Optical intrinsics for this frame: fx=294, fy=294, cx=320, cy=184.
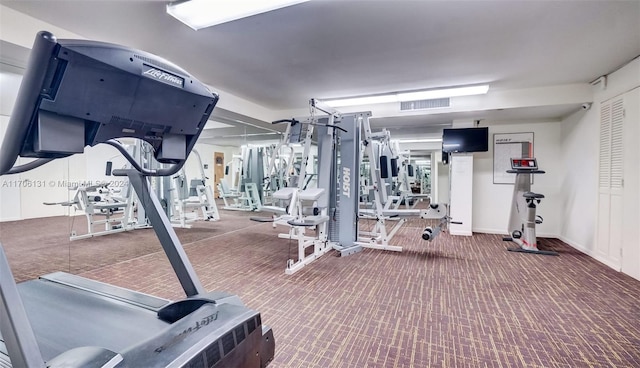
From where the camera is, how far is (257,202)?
26.7 feet

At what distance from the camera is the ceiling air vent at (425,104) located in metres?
5.35

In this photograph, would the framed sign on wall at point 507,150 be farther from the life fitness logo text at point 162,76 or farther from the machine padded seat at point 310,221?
the life fitness logo text at point 162,76

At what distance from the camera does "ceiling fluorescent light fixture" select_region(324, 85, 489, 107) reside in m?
4.77

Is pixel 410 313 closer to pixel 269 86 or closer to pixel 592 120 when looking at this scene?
pixel 269 86

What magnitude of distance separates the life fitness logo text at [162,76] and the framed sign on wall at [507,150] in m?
6.60

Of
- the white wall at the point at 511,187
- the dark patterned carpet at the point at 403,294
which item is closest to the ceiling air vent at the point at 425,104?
the white wall at the point at 511,187

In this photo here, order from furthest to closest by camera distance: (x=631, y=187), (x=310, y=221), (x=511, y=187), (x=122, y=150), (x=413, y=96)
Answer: (x=511, y=187), (x=413, y=96), (x=310, y=221), (x=631, y=187), (x=122, y=150)

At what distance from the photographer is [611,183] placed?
13.2ft

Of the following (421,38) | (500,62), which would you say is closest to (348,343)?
(421,38)

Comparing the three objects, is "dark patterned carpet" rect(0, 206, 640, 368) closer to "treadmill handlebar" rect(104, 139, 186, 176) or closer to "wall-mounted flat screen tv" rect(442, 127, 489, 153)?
"treadmill handlebar" rect(104, 139, 186, 176)

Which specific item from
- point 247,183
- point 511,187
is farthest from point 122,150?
point 247,183

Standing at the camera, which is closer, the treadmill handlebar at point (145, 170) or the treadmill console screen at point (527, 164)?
the treadmill handlebar at point (145, 170)

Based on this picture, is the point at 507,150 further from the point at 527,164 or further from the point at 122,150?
the point at 122,150

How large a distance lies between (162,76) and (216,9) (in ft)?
6.44
